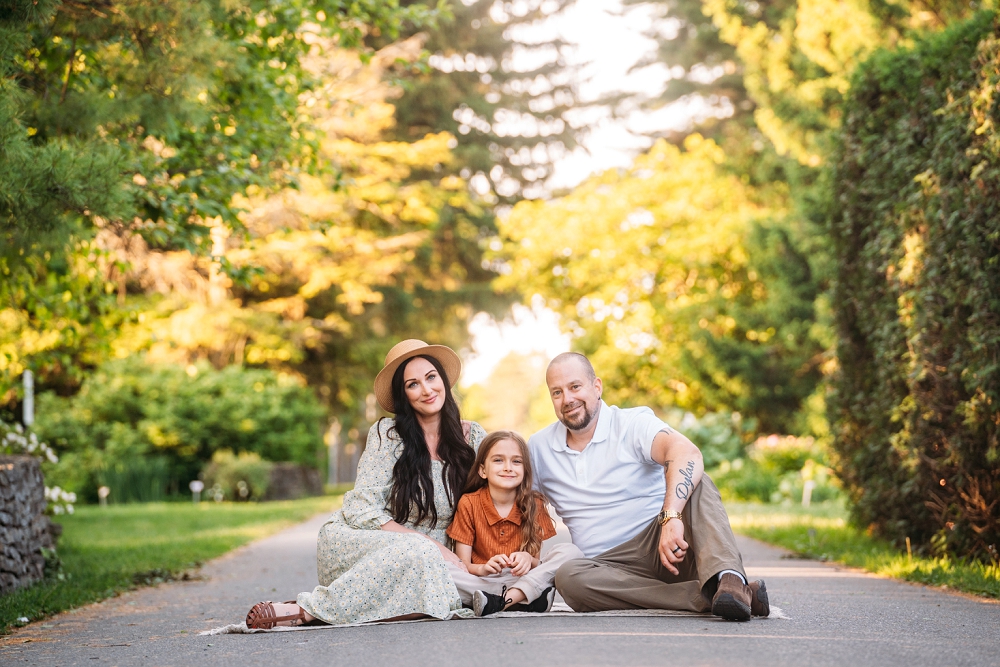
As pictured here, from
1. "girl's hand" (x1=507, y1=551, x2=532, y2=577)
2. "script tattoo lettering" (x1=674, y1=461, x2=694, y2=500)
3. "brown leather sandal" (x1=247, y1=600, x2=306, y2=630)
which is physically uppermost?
"script tattoo lettering" (x1=674, y1=461, x2=694, y2=500)

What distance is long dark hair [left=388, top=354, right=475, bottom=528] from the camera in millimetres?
5938

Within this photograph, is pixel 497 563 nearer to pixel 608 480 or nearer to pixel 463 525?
pixel 463 525

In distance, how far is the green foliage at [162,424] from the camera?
63.9 ft

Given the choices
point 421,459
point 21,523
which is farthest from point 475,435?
point 21,523

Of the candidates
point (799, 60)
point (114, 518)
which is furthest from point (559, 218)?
point (114, 518)

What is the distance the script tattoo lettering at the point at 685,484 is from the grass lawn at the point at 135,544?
3.77 m

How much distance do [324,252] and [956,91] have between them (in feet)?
56.8

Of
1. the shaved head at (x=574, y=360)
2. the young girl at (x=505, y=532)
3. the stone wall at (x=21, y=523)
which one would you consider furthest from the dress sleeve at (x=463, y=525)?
the stone wall at (x=21, y=523)

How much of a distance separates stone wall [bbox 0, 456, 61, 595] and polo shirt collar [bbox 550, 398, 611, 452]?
3869mm

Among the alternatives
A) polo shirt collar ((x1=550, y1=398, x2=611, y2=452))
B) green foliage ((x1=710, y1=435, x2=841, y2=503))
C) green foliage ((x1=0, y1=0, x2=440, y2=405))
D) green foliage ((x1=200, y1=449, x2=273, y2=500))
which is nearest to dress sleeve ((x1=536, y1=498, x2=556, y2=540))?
polo shirt collar ((x1=550, y1=398, x2=611, y2=452))

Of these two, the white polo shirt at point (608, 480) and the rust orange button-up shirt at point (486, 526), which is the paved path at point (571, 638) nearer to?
the rust orange button-up shirt at point (486, 526)

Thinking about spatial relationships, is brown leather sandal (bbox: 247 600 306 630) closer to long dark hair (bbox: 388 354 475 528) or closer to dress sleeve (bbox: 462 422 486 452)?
long dark hair (bbox: 388 354 475 528)

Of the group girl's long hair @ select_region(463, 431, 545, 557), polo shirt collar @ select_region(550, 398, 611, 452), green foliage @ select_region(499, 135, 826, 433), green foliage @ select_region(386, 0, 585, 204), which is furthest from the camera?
green foliage @ select_region(386, 0, 585, 204)

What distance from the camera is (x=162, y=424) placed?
65.5ft
